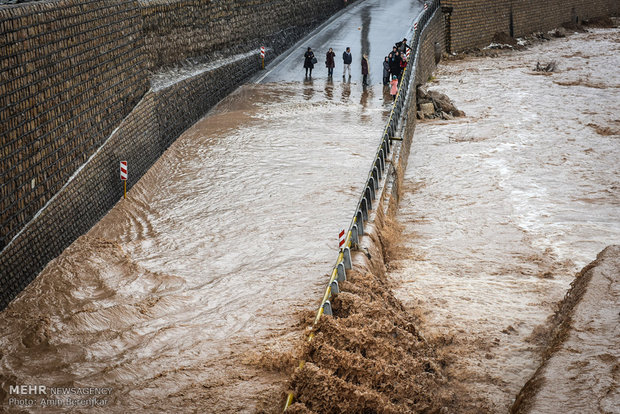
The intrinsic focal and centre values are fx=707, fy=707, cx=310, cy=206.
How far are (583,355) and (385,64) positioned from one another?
18.3 m

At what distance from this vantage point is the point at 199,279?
12.4m

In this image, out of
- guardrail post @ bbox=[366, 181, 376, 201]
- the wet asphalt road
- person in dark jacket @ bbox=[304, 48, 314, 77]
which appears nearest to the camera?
guardrail post @ bbox=[366, 181, 376, 201]

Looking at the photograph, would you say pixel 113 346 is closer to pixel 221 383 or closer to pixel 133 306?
pixel 133 306

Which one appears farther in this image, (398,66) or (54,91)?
(398,66)

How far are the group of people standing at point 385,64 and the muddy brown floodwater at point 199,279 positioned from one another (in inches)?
187

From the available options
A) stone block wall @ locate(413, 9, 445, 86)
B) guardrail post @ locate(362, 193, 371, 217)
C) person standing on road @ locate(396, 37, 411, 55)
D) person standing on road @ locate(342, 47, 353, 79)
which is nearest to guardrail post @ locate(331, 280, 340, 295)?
guardrail post @ locate(362, 193, 371, 217)

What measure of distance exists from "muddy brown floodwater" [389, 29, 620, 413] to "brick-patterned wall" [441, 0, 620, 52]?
754cm

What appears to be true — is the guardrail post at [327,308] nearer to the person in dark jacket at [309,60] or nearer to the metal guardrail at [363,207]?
the metal guardrail at [363,207]

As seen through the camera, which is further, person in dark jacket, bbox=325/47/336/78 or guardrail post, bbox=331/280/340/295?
person in dark jacket, bbox=325/47/336/78

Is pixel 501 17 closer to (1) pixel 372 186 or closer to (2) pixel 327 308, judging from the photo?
(1) pixel 372 186

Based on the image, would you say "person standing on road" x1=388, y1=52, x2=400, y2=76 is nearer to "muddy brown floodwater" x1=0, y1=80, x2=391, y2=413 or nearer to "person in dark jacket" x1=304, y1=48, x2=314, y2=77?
"person in dark jacket" x1=304, y1=48, x2=314, y2=77

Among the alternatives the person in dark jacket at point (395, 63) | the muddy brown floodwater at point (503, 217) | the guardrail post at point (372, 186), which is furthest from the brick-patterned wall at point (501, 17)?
the guardrail post at point (372, 186)

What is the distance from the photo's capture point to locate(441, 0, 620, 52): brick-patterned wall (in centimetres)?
3991

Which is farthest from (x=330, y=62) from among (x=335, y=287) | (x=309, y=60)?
(x=335, y=287)
